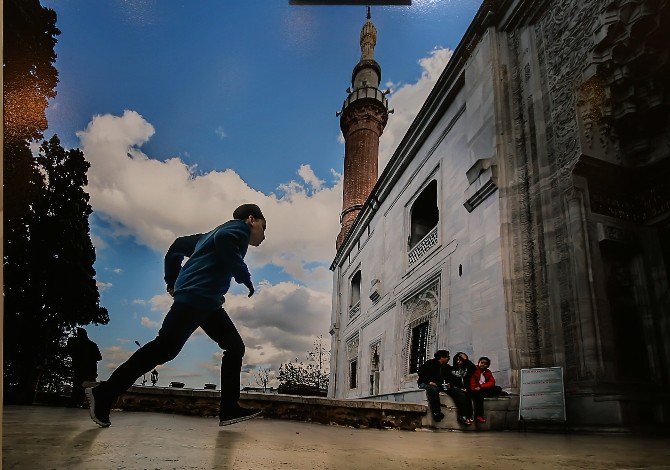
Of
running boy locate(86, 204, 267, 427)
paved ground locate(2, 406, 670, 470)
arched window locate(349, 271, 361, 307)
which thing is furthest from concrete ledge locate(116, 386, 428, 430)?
arched window locate(349, 271, 361, 307)

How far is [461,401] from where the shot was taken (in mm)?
4480

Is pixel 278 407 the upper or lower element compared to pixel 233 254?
lower

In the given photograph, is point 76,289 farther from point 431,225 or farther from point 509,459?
point 431,225

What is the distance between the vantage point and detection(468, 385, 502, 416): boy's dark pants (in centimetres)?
446

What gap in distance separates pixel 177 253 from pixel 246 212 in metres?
0.53

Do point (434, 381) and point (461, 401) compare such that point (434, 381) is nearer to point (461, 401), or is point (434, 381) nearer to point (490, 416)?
point (461, 401)

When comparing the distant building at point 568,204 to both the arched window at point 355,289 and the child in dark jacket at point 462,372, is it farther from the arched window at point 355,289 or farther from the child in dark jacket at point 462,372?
the arched window at point 355,289

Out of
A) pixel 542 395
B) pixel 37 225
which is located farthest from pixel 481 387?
pixel 37 225

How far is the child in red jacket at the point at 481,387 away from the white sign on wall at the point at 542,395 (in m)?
0.30

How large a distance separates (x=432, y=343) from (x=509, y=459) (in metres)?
5.96

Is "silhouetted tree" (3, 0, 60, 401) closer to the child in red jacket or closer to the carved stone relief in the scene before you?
the child in red jacket

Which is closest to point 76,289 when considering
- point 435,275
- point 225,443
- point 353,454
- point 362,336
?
point 225,443

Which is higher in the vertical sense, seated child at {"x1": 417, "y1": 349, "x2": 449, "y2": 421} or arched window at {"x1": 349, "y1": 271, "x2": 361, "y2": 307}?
arched window at {"x1": 349, "y1": 271, "x2": 361, "y2": 307}

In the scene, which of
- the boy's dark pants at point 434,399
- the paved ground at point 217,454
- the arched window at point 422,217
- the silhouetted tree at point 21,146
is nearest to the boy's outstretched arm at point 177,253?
the silhouetted tree at point 21,146
